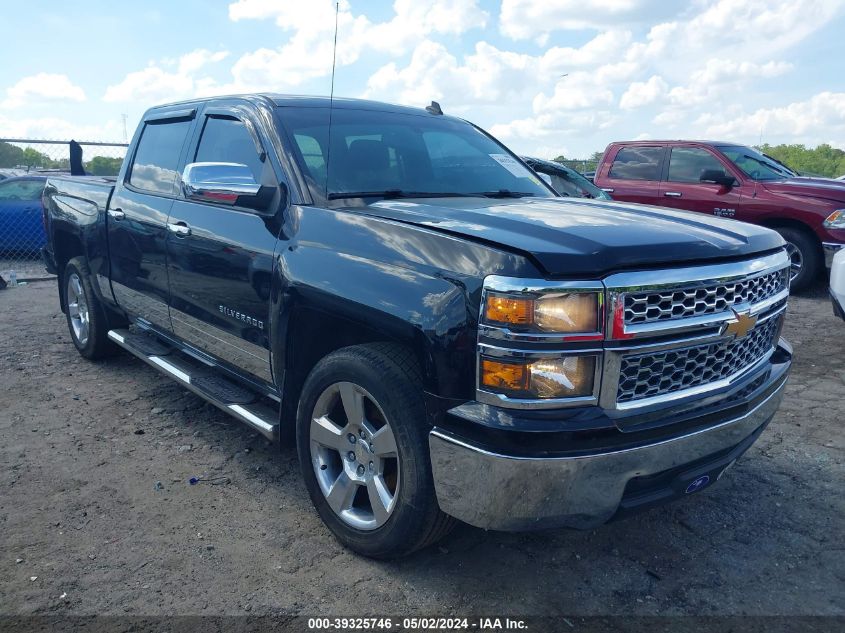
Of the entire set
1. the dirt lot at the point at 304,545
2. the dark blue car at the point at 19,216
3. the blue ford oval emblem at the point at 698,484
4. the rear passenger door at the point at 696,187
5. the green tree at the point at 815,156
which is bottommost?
the dirt lot at the point at 304,545

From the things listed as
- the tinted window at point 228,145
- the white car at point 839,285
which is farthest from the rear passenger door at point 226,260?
the white car at point 839,285

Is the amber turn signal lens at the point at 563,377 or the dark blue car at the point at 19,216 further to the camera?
the dark blue car at the point at 19,216

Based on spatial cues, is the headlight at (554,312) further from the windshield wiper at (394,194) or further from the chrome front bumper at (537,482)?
the windshield wiper at (394,194)

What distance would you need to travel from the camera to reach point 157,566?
286cm

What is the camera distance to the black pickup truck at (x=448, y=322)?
7.30 feet

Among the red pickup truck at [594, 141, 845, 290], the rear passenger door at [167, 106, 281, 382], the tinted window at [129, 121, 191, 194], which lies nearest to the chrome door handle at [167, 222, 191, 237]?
the rear passenger door at [167, 106, 281, 382]

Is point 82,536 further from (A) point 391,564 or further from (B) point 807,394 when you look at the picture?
(B) point 807,394

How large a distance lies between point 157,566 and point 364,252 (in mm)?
1516

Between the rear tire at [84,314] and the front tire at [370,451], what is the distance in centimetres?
308

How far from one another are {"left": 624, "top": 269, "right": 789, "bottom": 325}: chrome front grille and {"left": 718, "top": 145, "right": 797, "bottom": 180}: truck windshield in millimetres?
7350

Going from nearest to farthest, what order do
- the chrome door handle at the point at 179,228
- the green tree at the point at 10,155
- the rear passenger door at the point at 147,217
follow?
1. the chrome door handle at the point at 179,228
2. the rear passenger door at the point at 147,217
3. the green tree at the point at 10,155

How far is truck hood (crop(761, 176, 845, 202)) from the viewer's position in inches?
330

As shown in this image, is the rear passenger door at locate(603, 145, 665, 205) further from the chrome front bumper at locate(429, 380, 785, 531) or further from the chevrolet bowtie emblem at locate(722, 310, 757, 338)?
the chrome front bumper at locate(429, 380, 785, 531)

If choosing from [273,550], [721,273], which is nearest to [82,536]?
[273,550]
